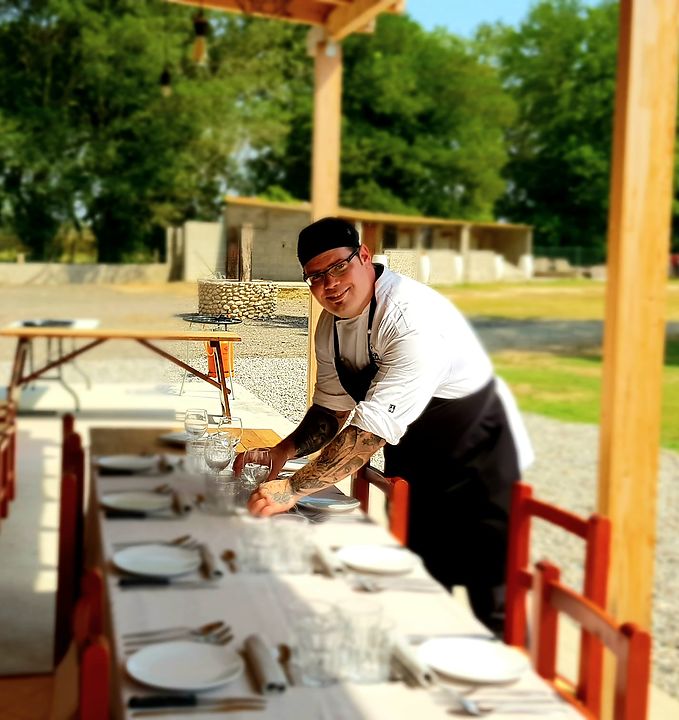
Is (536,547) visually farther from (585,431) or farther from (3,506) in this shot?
(585,431)

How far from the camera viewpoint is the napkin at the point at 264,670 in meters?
0.69

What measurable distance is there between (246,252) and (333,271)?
0.03m

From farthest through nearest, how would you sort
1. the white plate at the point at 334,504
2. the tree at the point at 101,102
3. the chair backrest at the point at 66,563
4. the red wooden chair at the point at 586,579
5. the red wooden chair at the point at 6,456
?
the tree at the point at 101,102, the red wooden chair at the point at 6,456, the chair backrest at the point at 66,563, the red wooden chair at the point at 586,579, the white plate at the point at 334,504

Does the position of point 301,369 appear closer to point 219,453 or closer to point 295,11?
point 219,453

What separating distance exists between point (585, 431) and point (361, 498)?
21.8 ft

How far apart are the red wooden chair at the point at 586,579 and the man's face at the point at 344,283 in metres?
0.44

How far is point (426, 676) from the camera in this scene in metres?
0.67

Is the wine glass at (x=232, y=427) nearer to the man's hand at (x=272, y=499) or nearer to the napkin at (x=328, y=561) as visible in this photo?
the man's hand at (x=272, y=499)

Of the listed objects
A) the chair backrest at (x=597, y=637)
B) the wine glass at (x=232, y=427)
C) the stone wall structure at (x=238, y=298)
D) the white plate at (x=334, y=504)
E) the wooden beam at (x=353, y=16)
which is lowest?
the chair backrest at (x=597, y=637)

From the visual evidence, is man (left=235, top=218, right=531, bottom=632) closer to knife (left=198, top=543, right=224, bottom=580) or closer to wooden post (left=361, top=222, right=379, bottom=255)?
wooden post (left=361, top=222, right=379, bottom=255)

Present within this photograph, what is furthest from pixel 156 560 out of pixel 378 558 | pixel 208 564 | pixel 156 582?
pixel 378 558

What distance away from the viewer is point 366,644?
644 millimetres

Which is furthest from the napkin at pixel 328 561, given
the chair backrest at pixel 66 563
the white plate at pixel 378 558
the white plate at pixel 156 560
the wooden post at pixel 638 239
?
the chair backrest at pixel 66 563

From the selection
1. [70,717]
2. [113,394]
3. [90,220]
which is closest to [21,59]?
[113,394]
